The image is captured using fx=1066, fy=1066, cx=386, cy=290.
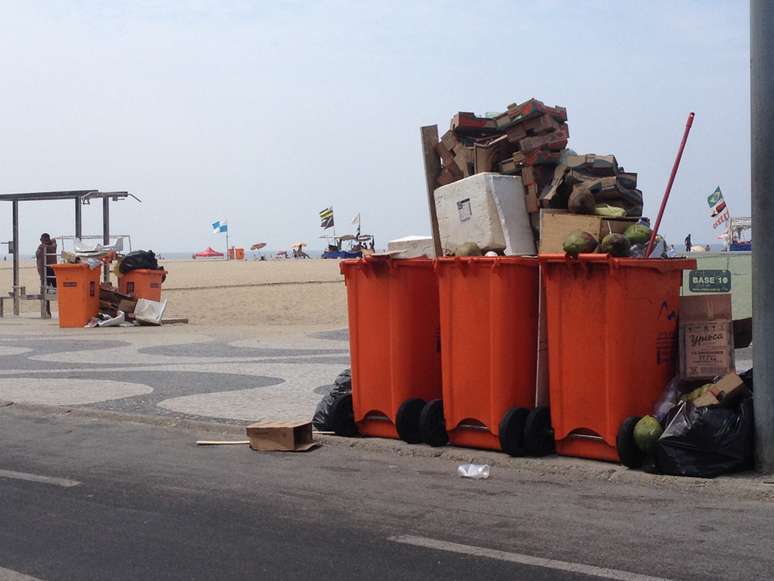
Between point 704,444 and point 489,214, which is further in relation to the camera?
point 489,214

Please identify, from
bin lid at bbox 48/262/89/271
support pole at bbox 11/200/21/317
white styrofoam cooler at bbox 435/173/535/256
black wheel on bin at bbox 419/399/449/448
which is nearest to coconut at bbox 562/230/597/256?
white styrofoam cooler at bbox 435/173/535/256

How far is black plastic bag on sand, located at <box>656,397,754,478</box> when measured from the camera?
23.7ft

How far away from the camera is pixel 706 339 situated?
307 inches

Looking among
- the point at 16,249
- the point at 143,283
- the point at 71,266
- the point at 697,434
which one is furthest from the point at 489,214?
the point at 16,249

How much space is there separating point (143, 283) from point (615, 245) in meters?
17.7

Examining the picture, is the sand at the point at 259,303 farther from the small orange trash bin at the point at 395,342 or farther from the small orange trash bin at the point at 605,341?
the small orange trash bin at the point at 605,341

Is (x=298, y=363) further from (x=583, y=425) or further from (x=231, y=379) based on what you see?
(x=583, y=425)

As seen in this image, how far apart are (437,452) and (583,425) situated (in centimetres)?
124

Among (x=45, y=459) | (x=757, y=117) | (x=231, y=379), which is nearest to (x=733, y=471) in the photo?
(x=757, y=117)

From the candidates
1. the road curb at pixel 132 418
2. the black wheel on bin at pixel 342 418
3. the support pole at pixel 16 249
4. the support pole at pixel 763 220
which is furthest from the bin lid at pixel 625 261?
the support pole at pixel 16 249

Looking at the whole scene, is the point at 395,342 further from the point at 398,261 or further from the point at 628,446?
the point at 628,446

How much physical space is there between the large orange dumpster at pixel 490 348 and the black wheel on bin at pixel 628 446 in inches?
33.4

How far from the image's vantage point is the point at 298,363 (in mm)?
15352

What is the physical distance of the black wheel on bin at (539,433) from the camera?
26.4 ft
